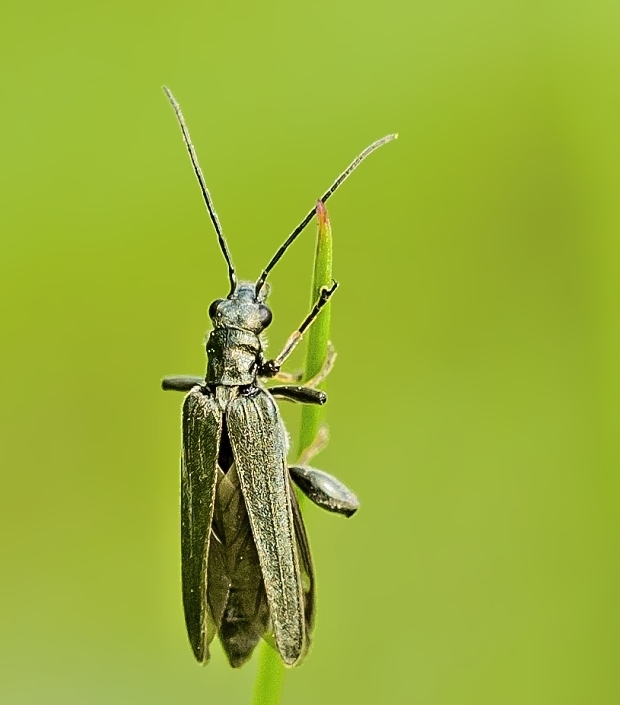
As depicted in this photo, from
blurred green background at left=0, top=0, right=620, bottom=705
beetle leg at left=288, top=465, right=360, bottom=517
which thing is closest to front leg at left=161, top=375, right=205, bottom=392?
blurred green background at left=0, top=0, right=620, bottom=705

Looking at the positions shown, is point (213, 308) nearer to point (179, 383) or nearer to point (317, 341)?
point (179, 383)

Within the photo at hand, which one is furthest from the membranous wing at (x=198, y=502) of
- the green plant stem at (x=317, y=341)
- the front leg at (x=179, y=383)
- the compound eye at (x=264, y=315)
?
the green plant stem at (x=317, y=341)

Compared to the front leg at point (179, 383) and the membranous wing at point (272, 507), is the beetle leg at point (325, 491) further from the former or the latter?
the front leg at point (179, 383)

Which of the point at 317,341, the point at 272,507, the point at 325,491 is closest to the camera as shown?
the point at 317,341

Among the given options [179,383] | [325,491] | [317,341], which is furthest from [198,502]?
[317,341]

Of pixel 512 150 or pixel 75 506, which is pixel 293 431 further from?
pixel 512 150
